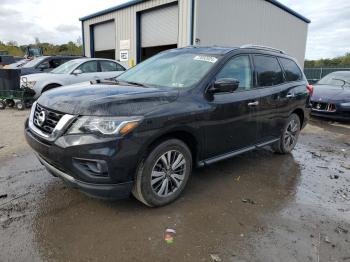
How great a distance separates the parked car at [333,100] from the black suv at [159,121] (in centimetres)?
474

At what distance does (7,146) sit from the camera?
5543 mm

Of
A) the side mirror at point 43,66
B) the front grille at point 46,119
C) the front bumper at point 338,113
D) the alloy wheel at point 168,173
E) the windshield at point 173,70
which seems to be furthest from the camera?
the side mirror at point 43,66

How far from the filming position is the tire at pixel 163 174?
10.1ft

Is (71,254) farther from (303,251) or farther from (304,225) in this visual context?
(304,225)

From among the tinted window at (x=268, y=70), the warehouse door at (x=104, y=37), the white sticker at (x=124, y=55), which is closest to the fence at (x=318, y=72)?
the white sticker at (x=124, y=55)

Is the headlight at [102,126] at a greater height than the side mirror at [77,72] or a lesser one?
lesser

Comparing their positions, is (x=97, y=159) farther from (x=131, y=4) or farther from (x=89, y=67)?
(x=131, y=4)

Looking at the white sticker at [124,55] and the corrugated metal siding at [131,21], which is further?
the white sticker at [124,55]

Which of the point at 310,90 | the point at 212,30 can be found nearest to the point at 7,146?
the point at 310,90

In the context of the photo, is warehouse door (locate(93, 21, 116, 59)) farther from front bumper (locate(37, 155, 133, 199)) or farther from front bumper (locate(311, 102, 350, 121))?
front bumper (locate(37, 155, 133, 199))

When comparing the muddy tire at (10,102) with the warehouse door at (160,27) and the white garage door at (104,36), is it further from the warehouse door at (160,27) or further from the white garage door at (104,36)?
the white garage door at (104,36)

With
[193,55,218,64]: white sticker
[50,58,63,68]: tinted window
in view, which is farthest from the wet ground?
[50,58,63,68]: tinted window

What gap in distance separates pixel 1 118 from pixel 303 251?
826 centimetres

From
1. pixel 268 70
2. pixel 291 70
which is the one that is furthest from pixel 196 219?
pixel 291 70
